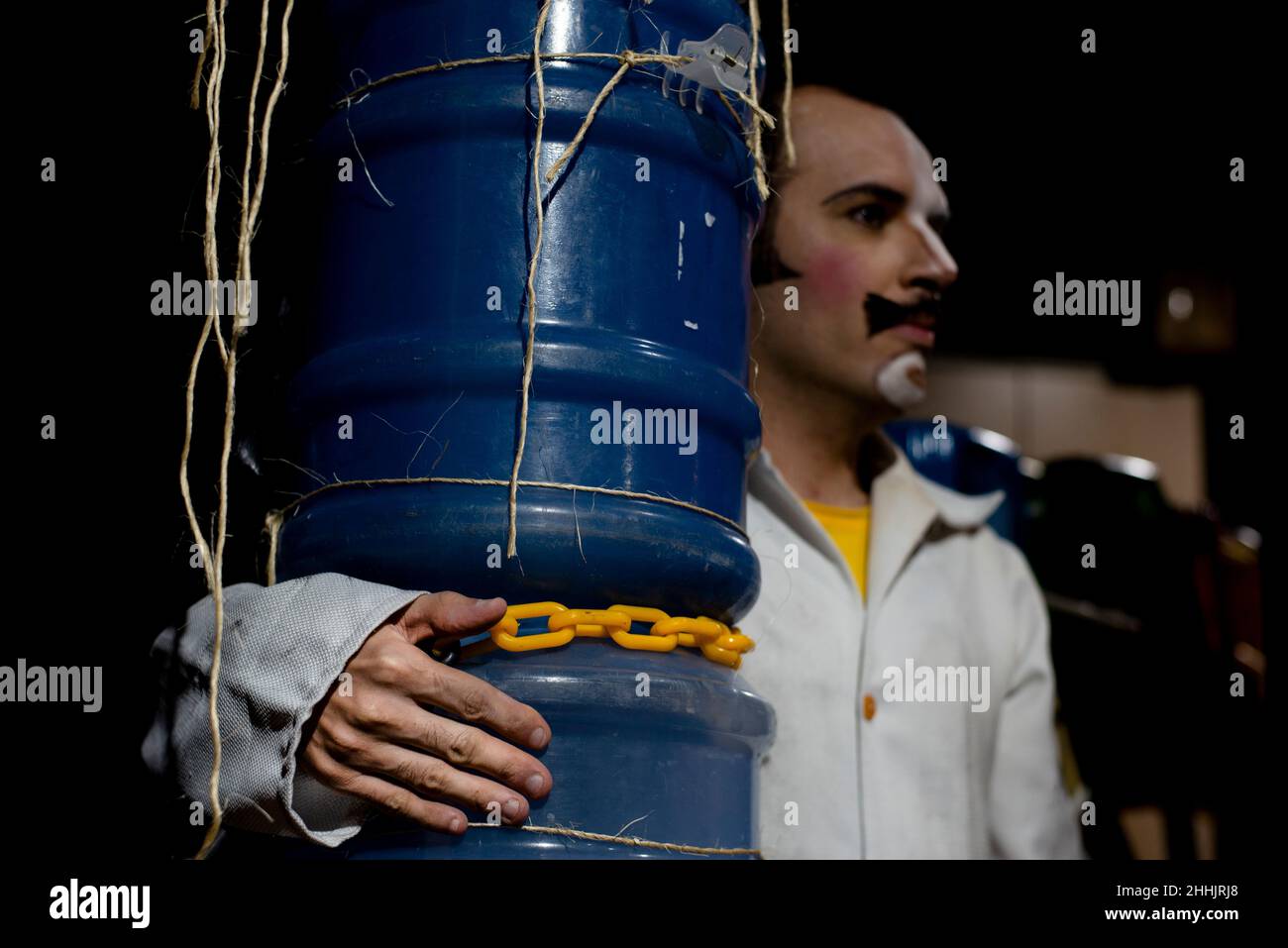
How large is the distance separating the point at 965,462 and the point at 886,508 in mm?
606

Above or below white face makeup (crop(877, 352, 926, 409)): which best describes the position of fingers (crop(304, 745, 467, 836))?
below

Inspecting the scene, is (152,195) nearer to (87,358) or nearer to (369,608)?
(87,358)

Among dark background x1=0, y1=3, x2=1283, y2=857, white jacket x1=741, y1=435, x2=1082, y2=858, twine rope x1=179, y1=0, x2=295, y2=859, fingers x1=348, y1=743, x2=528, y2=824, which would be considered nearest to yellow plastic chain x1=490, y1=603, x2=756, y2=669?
fingers x1=348, y1=743, x2=528, y2=824

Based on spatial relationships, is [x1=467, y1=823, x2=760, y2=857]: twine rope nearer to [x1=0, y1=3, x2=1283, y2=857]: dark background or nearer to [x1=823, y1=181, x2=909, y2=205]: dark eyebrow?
[x1=0, y1=3, x2=1283, y2=857]: dark background

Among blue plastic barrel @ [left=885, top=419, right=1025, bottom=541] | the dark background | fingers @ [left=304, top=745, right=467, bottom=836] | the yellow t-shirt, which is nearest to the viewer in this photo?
fingers @ [left=304, top=745, right=467, bottom=836]

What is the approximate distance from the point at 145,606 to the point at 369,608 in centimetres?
86

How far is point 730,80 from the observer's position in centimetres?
134

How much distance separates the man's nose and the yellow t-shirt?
0.38 m

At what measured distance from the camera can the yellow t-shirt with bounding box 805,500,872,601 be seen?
2109 mm

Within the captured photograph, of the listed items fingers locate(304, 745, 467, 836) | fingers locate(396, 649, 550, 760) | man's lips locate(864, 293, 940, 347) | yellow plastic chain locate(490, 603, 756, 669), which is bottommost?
fingers locate(304, 745, 467, 836)

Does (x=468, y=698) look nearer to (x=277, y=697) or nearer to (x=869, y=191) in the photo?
(x=277, y=697)

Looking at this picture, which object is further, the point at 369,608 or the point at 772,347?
the point at 772,347
